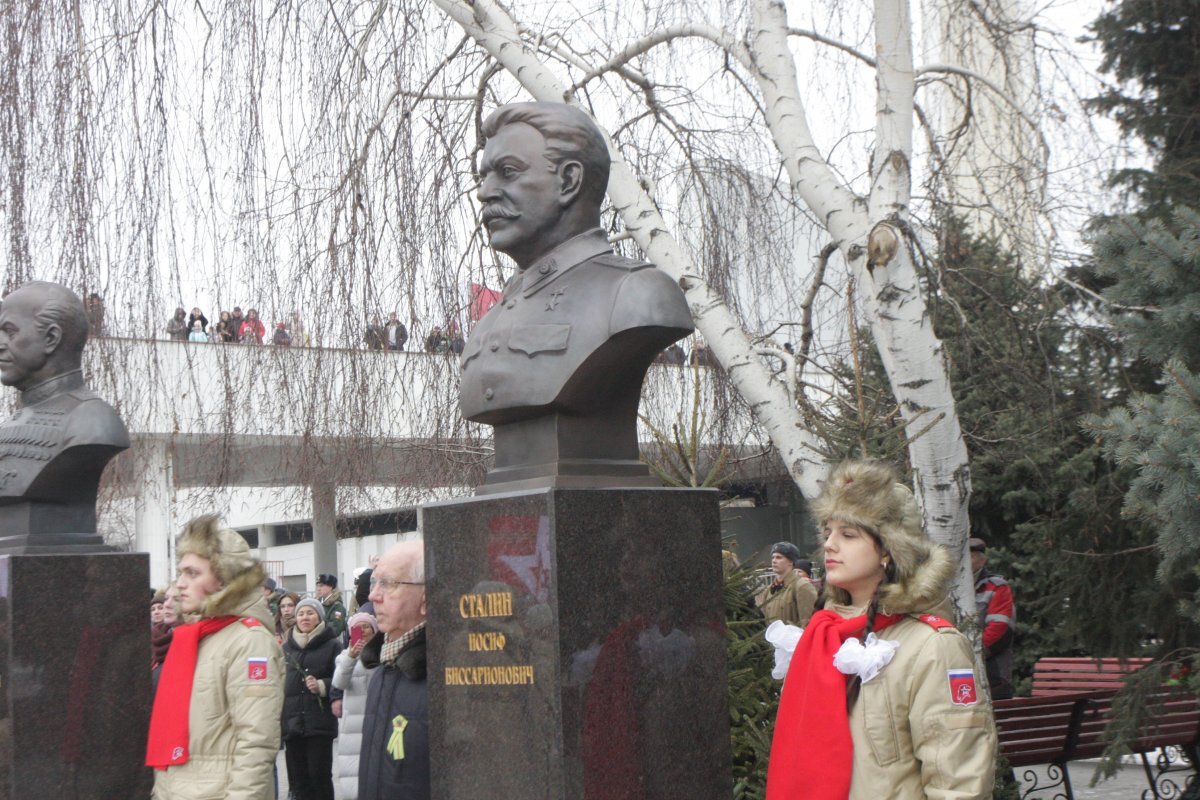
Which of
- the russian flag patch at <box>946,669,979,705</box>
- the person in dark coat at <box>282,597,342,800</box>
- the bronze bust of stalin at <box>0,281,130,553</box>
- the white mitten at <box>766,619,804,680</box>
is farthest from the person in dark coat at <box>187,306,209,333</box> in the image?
the russian flag patch at <box>946,669,979,705</box>

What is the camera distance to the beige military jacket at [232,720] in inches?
181

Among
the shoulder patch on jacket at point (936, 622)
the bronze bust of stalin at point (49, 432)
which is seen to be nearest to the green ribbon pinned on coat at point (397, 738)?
the shoulder patch on jacket at point (936, 622)

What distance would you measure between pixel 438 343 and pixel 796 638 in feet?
13.4

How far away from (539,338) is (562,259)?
289mm

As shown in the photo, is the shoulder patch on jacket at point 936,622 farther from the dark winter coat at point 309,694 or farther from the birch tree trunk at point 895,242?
the dark winter coat at point 309,694

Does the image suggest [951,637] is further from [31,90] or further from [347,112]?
[31,90]

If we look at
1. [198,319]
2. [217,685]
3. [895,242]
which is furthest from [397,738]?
[198,319]

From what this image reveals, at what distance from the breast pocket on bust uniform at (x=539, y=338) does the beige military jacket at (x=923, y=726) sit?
126 centimetres

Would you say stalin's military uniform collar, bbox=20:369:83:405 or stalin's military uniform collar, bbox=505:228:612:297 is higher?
stalin's military uniform collar, bbox=505:228:612:297

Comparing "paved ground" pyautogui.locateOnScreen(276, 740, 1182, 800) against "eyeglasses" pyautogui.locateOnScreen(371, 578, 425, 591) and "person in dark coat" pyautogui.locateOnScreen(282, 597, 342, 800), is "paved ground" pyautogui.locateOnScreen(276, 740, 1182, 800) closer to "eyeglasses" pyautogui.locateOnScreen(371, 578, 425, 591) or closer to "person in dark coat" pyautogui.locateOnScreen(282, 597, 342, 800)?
"person in dark coat" pyautogui.locateOnScreen(282, 597, 342, 800)

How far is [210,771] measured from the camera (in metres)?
4.70

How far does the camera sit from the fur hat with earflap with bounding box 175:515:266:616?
4902mm

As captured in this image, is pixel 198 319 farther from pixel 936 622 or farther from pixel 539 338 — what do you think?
pixel 936 622

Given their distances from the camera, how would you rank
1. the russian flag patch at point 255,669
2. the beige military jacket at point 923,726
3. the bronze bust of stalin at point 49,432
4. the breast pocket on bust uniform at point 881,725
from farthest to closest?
the bronze bust of stalin at point 49,432 < the russian flag patch at point 255,669 < the breast pocket on bust uniform at point 881,725 < the beige military jacket at point 923,726
